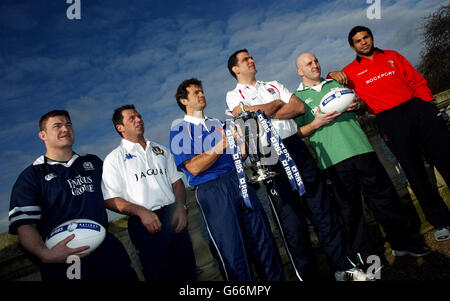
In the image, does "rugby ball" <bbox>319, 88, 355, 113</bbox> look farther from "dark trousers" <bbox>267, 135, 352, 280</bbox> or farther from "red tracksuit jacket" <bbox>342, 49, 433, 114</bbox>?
"red tracksuit jacket" <bbox>342, 49, 433, 114</bbox>

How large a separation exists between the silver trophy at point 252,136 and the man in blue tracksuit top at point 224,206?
257 mm

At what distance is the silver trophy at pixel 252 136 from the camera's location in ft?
8.29

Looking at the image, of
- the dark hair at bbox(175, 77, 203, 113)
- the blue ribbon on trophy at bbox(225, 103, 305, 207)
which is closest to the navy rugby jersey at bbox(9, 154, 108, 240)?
the dark hair at bbox(175, 77, 203, 113)

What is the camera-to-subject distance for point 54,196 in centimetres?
263

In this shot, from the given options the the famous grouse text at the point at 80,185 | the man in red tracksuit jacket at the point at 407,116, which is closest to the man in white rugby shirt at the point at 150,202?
the the famous grouse text at the point at 80,185

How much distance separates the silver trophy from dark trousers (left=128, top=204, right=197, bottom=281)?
122 centimetres

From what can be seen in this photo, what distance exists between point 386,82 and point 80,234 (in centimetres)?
461

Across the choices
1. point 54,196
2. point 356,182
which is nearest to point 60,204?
point 54,196

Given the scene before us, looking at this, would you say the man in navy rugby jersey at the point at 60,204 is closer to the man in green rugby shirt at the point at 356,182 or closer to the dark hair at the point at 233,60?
the dark hair at the point at 233,60

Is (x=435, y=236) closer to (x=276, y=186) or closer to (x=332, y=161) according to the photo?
(x=332, y=161)

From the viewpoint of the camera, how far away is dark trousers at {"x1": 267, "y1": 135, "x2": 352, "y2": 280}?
9.33 ft
